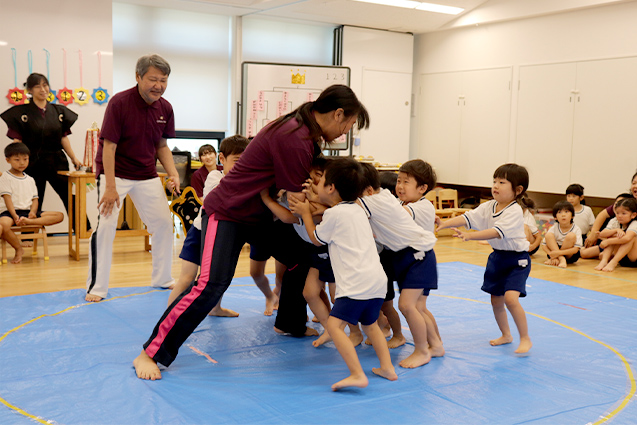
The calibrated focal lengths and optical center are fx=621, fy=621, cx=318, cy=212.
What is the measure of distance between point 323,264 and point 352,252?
1.39ft

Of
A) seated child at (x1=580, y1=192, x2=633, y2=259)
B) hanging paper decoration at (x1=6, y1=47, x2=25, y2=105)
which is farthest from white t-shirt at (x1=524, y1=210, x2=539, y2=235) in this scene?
hanging paper decoration at (x1=6, y1=47, x2=25, y2=105)

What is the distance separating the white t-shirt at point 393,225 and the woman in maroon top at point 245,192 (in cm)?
36

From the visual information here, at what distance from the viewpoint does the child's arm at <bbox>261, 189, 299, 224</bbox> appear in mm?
2719

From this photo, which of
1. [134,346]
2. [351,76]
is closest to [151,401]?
[134,346]

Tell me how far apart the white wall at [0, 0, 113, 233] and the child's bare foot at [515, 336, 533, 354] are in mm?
5245

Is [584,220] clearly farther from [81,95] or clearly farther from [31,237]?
[81,95]

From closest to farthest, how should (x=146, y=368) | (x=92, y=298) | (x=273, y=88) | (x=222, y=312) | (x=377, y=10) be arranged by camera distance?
(x=146, y=368), (x=222, y=312), (x=92, y=298), (x=273, y=88), (x=377, y=10)

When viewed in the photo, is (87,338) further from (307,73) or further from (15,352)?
(307,73)

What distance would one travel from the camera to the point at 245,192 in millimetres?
2748

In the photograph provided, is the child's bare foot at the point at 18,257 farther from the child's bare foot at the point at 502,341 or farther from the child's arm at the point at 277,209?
the child's bare foot at the point at 502,341

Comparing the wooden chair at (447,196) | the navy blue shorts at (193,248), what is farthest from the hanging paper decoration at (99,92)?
the wooden chair at (447,196)

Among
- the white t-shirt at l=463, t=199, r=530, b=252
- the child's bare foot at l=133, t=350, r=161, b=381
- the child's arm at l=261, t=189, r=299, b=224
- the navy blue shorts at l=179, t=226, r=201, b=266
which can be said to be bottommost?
the child's bare foot at l=133, t=350, r=161, b=381

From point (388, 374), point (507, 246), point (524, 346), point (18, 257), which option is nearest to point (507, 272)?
point (507, 246)

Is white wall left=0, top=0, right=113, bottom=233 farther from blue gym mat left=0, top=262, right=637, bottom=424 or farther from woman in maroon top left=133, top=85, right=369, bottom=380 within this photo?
woman in maroon top left=133, top=85, right=369, bottom=380
